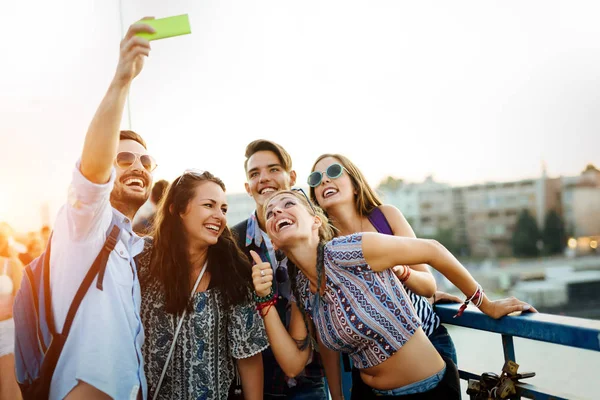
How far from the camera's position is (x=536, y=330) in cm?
183

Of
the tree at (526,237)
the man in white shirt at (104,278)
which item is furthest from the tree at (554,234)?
the man in white shirt at (104,278)

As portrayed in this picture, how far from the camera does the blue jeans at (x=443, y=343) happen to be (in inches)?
88.5

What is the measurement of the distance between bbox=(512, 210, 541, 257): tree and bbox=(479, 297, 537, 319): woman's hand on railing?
9283cm

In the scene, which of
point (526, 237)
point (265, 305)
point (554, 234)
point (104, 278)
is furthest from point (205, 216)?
point (526, 237)

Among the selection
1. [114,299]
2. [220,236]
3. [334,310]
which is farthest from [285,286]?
[114,299]

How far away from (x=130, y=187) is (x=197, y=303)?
680mm

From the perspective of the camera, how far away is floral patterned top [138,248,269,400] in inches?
83.7

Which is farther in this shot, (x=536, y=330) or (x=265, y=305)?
(x=265, y=305)

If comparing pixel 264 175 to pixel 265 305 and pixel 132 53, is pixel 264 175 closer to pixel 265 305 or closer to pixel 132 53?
pixel 265 305

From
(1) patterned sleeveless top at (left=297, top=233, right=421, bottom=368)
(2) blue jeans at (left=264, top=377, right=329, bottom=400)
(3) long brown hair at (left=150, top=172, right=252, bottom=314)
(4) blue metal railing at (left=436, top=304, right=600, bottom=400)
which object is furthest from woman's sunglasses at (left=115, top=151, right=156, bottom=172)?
(4) blue metal railing at (left=436, top=304, right=600, bottom=400)

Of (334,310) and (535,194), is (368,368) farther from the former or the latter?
(535,194)

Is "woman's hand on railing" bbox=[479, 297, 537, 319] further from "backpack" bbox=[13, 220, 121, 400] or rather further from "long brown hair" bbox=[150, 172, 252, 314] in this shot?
"backpack" bbox=[13, 220, 121, 400]

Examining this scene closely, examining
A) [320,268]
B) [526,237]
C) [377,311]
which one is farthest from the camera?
[526,237]

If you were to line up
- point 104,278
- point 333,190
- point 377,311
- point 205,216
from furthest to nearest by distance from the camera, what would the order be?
1. point 333,190
2. point 205,216
3. point 377,311
4. point 104,278
